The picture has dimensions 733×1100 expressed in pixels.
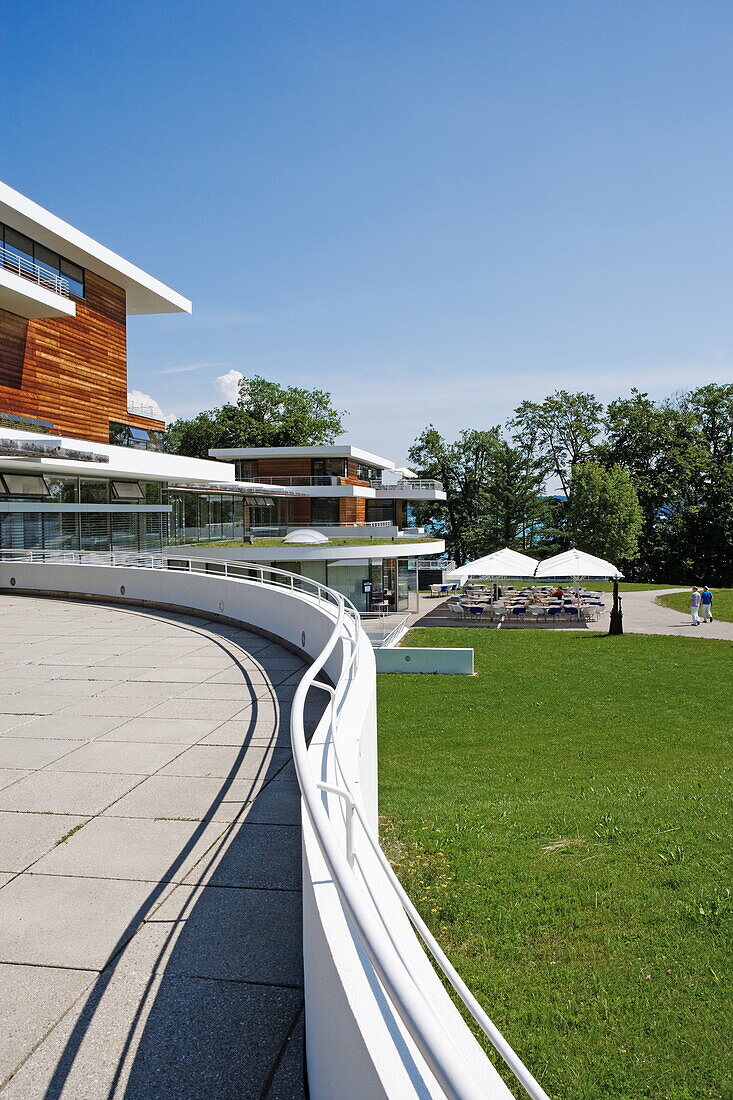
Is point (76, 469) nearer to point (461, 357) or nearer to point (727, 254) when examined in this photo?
point (727, 254)

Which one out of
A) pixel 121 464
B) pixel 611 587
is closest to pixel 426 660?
pixel 121 464

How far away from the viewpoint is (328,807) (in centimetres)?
388

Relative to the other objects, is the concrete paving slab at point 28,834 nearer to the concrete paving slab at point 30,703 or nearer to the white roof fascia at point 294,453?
the concrete paving slab at point 30,703

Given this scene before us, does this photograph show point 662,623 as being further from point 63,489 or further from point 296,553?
point 63,489

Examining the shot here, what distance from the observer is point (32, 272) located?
1058 inches

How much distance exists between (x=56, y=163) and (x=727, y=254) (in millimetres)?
31083

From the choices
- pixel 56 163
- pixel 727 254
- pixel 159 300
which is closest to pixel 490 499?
pixel 727 254

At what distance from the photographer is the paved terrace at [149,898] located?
3.11 meters

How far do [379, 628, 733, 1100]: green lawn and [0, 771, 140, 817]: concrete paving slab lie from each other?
298cm

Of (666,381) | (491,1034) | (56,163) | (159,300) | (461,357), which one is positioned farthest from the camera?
(666,381)

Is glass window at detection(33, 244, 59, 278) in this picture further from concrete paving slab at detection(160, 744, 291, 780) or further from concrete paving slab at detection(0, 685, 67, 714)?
concrete paving slab at detection(160, 744, 291, 780)

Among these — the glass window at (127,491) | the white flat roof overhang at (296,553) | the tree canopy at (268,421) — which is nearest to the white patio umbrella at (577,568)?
the white flat roof overhang at (296,553)

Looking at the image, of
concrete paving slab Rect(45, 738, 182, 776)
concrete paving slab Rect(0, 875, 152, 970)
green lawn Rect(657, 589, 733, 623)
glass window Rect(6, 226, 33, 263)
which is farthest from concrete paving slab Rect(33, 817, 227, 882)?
green lawn Rect(657, 589, 733, 623)

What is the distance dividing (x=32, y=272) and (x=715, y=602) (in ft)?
115
